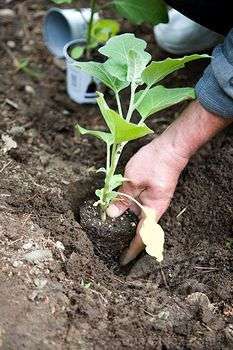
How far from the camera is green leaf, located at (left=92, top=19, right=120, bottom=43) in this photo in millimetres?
2137

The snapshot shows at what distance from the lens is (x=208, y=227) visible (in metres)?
1.76

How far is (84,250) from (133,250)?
0.17 m

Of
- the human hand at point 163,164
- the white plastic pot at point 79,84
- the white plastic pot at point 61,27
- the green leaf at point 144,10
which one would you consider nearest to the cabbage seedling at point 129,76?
the human hand at point 163,164

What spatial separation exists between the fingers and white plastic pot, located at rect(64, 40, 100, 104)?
624mm

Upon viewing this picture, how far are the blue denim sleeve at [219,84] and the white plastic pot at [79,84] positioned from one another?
547mm

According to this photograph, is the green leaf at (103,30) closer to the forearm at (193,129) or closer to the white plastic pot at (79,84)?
the white plastic pot at (79,84)

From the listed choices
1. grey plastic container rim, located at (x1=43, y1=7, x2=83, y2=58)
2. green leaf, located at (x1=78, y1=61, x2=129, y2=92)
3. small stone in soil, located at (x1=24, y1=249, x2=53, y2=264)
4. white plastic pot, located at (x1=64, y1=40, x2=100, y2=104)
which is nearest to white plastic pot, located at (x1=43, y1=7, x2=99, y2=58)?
grey plastic container rim, located at (x1=43, y1=7, x2=83, y2=58)

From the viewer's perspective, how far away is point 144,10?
194cm

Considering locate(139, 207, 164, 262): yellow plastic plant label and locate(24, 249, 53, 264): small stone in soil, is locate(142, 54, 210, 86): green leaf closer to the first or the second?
locate(139, 207, 164, 262): yellow plastic plant label

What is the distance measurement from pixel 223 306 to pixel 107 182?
0.40 m

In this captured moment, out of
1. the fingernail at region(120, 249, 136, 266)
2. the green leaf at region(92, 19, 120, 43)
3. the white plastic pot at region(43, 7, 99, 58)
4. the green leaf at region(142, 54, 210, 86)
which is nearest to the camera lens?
the green leaf at region(142, 54, 210, 86)

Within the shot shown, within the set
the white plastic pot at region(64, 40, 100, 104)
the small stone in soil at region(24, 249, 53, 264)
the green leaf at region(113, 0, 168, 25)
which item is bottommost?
the white plastic pot at region(64, 40, 100, 104)

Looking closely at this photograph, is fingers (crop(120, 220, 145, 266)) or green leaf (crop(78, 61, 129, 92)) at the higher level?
green leaf (crop(78, 61, 129, 92))

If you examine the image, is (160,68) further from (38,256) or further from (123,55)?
(38,256)
